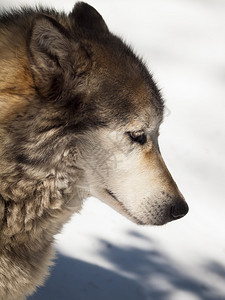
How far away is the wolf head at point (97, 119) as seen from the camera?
97.7 inches

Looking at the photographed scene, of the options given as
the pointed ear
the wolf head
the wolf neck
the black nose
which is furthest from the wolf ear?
the black nose

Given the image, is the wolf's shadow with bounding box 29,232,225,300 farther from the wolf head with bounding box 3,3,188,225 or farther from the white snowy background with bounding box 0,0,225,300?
the wolf head with bounding box 3,3,188,225

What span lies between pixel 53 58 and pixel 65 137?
0.36m

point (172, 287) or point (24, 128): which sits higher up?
point (24, 128)

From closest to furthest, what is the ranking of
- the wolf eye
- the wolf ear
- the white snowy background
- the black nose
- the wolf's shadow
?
the wolf ear → the wolf eye → the black nose → the wolf's shadow → the white snowy background

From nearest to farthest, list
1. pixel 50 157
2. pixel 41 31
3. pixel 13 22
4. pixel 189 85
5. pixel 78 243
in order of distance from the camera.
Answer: pixel 41 31 → pixel 50 157 → pixel 13 22 → pixel 78 243 → pixel 189 85

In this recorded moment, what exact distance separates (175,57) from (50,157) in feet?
12.3

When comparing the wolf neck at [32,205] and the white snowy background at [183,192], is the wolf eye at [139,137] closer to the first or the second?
the wolf neck at [32,205]

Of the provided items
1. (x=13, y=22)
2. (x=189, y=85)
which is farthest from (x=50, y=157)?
(x=189, y=85)

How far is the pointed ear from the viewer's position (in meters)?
2.86

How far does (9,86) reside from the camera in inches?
97.9

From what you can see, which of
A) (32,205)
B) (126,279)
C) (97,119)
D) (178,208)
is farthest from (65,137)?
(126,279)

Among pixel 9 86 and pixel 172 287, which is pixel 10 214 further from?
pixel 172 287

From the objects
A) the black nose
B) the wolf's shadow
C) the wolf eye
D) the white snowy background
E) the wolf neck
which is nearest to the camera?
the wolf neck
